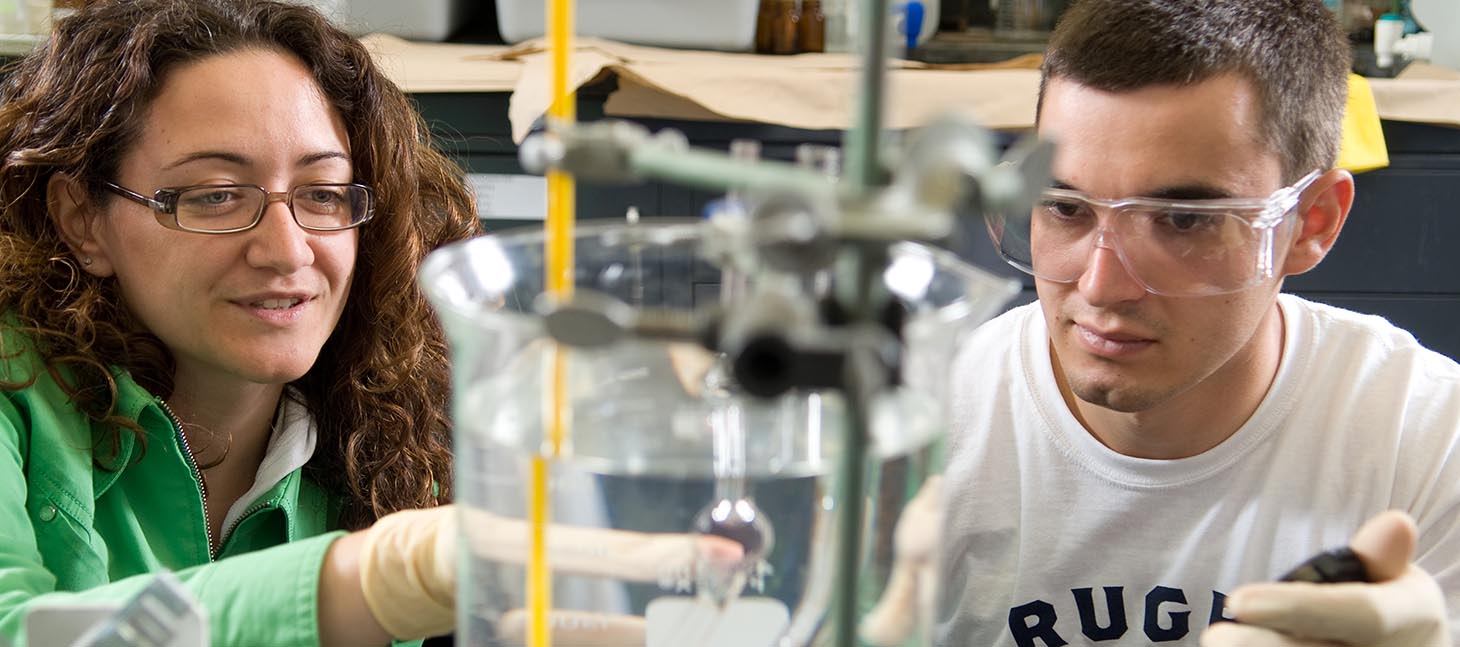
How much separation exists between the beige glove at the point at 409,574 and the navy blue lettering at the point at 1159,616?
31.3 inches

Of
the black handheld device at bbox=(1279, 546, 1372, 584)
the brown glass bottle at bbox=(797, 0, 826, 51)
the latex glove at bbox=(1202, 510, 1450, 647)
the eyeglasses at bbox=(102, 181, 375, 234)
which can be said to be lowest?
the latex glove at bbox=(1202, 510, 1450, 647)

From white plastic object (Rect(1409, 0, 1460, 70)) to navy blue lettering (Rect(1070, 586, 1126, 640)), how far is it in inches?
77.5

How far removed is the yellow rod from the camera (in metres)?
0.61

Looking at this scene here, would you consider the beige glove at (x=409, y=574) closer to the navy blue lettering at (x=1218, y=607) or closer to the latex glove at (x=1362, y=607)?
the latex glove at (x=1362, y=607)

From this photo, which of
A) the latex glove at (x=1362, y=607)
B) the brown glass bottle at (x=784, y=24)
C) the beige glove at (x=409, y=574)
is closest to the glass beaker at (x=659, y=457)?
the beige glove at (x=409, y=574)

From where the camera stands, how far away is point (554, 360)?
1.99 ft

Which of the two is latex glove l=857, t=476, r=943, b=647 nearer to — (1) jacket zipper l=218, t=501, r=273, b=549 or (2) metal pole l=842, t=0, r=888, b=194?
(2) metal pole l=842, t=0, r=888, b=194

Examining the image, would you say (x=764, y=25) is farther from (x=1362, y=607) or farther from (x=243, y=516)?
(x=1362, y=607)

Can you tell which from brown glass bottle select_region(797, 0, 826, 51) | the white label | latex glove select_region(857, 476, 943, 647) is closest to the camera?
latex glove select_region(857, 476, 943, 647)

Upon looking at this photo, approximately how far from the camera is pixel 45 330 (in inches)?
50.6

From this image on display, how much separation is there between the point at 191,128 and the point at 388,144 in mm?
212

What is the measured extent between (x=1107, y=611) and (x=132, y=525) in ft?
3.32

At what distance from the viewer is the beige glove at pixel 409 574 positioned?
36.4 inches

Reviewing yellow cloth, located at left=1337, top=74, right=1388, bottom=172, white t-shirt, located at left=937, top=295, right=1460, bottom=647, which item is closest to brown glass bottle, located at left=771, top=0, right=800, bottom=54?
yellow cloth, located at left=1337, top=74, right=1388, bottom=172
